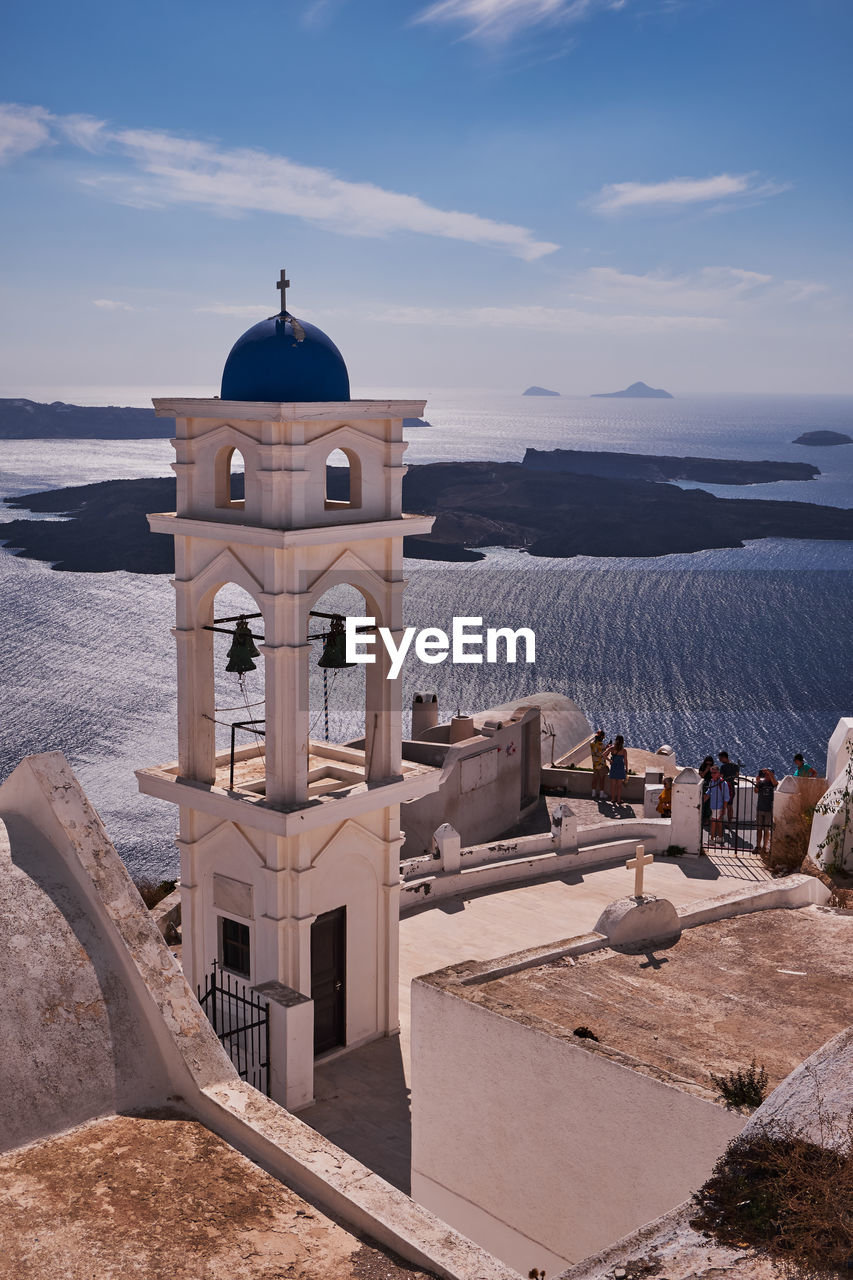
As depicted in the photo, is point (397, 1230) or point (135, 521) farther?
point (135, 521)

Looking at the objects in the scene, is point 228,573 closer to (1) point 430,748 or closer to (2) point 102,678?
(1) point 430,748

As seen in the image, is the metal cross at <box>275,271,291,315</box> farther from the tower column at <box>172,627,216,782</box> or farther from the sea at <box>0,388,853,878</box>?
the sea at <box>0,388,853,878</box>

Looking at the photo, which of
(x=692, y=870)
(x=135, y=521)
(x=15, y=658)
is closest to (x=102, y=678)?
(x=15, y=658)

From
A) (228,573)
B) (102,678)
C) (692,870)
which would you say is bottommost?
(102,678)

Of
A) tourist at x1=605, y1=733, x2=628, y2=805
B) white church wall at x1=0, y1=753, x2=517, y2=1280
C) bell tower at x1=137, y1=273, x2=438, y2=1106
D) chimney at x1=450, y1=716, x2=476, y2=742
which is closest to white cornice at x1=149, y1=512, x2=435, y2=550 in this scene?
bell tower at x1=137, y1=273, x2=438, y2=1106

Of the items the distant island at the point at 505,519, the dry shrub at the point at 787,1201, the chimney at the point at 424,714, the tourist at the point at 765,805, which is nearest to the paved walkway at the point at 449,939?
the tourist at the point at 765,805

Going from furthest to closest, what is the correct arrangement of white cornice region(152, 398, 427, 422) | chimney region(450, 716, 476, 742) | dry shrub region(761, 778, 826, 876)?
chimney region(450, 716, 476, 742) < dry shrub region(761, 778, 826, 876) < white cornice region(152, 398, 427, 422)

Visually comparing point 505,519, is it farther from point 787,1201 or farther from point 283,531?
point 787,1201
